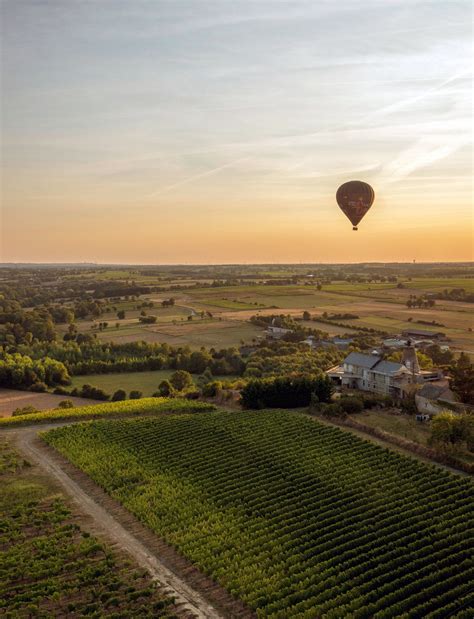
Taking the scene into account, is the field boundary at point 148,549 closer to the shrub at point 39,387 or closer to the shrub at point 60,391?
the shrub at point 60,391

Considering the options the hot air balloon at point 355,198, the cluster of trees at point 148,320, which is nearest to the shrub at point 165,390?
the hot air balloon at point 355,198

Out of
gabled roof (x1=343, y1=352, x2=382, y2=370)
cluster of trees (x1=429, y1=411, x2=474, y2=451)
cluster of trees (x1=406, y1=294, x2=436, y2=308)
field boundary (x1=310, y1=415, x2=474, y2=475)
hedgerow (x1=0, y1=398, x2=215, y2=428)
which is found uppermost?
cluster of trees (x1=406, y1=294, x2=436, y2=308)

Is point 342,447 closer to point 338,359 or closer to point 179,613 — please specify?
point 179,613

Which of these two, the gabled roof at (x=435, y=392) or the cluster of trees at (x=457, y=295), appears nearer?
the gabled roof at (x=435, y=392)

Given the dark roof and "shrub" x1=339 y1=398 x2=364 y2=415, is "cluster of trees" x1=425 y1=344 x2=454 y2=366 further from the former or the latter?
"shrub" x1=339 y1=398 x2=364 y2=415

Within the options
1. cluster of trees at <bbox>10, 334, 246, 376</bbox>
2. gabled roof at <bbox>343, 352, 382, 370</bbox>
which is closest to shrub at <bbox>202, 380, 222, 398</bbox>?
gabled roof at <bbox>343, 352, 382, 370</bbox>

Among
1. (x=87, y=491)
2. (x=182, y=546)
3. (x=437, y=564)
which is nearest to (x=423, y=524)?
(x=437, y=564)

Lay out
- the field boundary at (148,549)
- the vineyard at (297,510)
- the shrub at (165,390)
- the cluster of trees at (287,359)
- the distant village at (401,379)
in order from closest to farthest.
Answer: the field boundary at (148,549), the vineyard at (297,510), the distant village at (401,379), the shrub at (165,390), the cluster of trees at (287,359)
